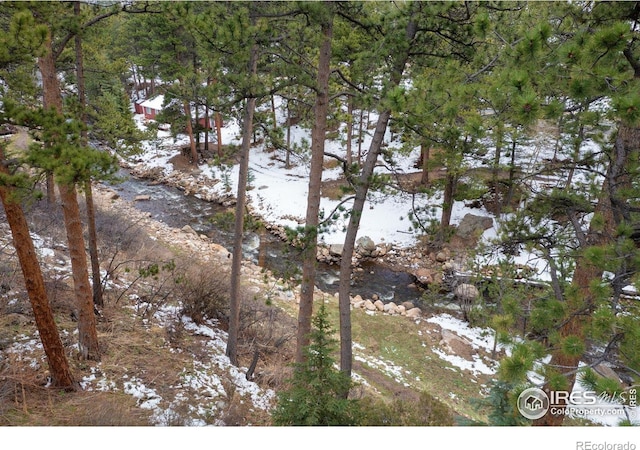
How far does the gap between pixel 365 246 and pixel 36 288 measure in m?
11.9

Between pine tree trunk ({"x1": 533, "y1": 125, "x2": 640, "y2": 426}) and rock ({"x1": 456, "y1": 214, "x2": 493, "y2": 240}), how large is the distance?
11266mm

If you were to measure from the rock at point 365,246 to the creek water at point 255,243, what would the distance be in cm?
48

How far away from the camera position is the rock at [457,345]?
9500 mm

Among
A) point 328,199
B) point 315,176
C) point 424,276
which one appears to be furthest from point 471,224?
point 315,176

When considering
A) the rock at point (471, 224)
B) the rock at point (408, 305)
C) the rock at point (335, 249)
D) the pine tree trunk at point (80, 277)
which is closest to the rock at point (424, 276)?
the rock at point (408, 305)

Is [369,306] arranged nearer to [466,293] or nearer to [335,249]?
[466,293]

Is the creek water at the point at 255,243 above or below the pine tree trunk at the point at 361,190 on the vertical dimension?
below

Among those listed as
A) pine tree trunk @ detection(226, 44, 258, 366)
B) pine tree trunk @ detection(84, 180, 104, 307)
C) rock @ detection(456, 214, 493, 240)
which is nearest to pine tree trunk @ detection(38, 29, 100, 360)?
pine tree trunk @ detection(84, 180, 104, 307)

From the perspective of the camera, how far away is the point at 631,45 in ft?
10.5

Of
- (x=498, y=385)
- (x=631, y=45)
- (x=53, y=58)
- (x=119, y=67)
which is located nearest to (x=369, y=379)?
(x=498, y=385)

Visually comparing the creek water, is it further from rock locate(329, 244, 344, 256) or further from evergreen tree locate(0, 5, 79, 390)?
evergreen tree locate(0, 5, 79, 390)

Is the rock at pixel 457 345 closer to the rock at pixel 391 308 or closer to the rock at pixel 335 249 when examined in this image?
the rock at pixel 391 308

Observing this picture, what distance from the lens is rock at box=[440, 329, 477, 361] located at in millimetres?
9500

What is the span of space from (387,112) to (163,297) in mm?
6158
